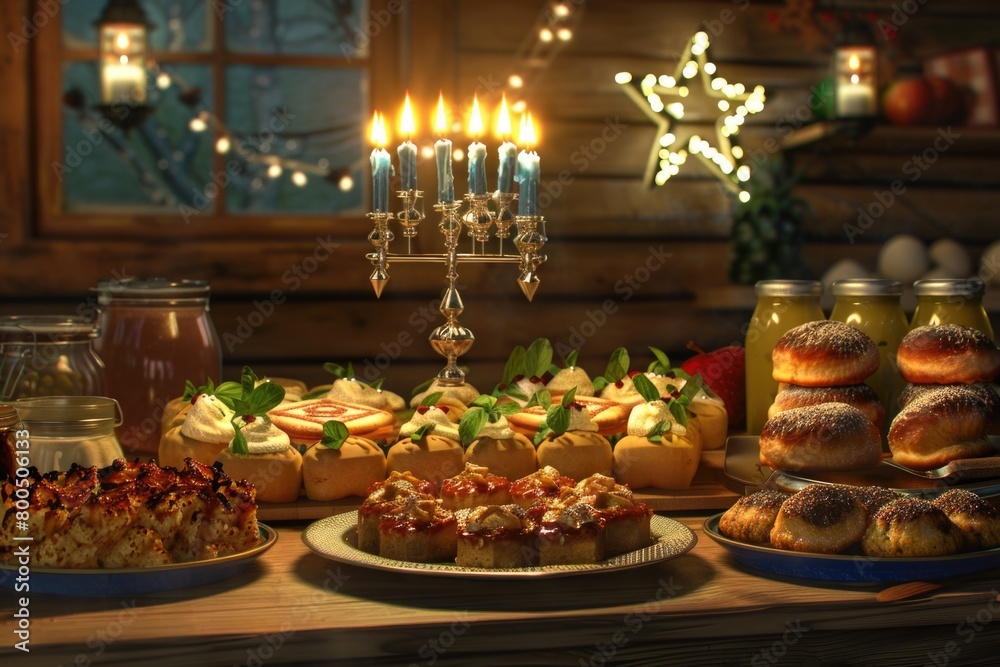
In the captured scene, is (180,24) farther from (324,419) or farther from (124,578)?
(124,578)

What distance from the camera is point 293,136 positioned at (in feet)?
11.8

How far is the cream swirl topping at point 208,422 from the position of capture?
166 centimetres

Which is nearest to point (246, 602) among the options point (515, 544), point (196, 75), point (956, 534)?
point (515, 544)

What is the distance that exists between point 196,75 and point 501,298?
1216 mm

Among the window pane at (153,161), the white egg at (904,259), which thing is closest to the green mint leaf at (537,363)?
the window pane at (153,161)

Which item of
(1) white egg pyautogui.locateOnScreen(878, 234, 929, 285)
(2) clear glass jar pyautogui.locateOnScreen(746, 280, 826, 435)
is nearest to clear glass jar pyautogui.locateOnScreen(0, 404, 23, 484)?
(2) clear glass jar pyautogui.locateOnScreen(746, 280, 826, 435)

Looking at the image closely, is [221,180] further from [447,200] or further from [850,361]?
[850,361]

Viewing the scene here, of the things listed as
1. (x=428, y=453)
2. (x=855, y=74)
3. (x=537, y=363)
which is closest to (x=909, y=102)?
(x=855, y=74)

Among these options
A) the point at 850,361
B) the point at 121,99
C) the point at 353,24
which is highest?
the point at 353,24

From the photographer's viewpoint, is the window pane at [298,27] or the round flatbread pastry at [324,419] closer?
the round flatbread pastry at [324,419]

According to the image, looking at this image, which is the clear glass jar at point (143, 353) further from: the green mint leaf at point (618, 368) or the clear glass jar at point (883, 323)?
the clear glass jar at point (883, 323)

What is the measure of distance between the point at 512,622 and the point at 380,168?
0.95 metres

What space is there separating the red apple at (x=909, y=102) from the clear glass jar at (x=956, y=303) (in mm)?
1717

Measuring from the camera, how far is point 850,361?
1757 millimetres
